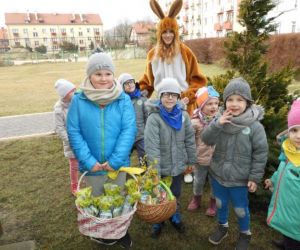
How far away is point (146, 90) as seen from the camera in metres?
4.17

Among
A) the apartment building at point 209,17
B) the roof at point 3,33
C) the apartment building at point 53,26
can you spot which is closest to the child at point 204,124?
the apartment building at point 209,17

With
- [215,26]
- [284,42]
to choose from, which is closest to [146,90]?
[284,42]

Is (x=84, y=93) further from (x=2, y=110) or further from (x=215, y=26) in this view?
(x=215, y=26)

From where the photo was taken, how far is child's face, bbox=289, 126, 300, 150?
220cm

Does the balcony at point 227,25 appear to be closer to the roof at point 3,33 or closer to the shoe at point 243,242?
the shoe at point 243,242

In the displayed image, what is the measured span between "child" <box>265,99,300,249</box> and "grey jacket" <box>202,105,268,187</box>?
192mm

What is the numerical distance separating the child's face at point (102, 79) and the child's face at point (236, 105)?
44.8 inches

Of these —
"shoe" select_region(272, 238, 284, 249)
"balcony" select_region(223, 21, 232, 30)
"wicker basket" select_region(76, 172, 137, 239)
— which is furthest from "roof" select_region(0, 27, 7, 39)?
"shoe" select_region(272, 238, 284, 249)

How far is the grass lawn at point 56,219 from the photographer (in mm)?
2988

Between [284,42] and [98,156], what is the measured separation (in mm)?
15963

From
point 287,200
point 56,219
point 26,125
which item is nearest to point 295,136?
point 287,200

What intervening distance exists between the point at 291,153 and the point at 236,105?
60cm

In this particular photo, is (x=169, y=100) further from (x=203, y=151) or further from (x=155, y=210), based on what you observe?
(x=155, y=210)

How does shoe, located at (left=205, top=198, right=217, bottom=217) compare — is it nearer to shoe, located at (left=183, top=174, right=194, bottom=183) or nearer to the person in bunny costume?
shoe, located at (left=183, top=174, right=194, bottom=183)
